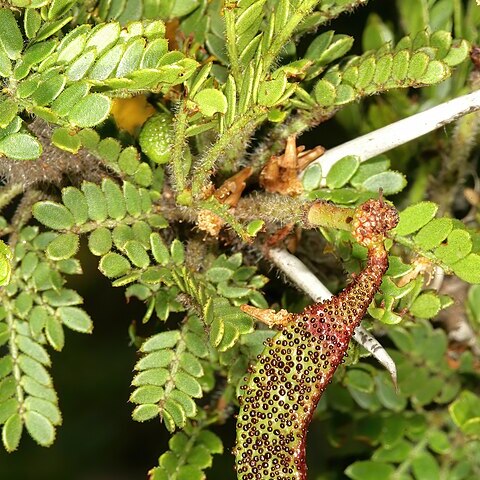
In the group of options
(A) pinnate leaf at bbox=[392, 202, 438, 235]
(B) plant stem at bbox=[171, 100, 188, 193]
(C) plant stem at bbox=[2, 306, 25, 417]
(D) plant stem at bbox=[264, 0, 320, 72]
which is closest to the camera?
(D) plant stem at bbox=[264, 0, 320, 72]

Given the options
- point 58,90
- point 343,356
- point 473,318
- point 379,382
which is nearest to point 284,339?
point 343,356

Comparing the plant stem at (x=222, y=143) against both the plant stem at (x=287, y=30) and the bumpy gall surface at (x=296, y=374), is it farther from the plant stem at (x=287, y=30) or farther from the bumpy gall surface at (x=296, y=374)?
the bumpy gall surface at (x=296, y=374)

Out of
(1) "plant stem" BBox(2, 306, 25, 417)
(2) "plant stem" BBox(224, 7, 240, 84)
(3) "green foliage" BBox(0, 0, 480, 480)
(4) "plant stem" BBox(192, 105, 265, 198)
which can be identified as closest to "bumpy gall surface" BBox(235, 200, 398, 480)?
(3) "green foliage" BBox(0, 0, 480, 480)

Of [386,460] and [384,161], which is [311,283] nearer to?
[384,161]

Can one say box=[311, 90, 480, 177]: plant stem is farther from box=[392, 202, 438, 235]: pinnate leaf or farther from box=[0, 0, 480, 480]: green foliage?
box=[392, 202, 438, 235]: pinnate leaf

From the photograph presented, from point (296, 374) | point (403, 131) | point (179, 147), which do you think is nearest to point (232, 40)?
point (179, 147)

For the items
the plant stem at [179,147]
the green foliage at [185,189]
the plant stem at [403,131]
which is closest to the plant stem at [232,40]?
the green foliage at [185,189]
